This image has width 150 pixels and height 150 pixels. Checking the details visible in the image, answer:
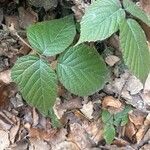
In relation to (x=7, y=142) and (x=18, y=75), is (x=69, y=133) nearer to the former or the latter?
(x=7, y=142)

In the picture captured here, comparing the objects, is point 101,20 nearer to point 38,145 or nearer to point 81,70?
point 81,70

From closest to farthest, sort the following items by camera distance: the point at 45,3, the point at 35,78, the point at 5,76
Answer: the point at 35,78, the point at 45,3, the point at 5,76

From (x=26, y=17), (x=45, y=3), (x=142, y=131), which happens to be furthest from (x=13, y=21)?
(x=142, y=131)

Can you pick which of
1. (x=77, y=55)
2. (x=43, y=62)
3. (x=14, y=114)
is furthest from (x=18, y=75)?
(x=14, y=114)

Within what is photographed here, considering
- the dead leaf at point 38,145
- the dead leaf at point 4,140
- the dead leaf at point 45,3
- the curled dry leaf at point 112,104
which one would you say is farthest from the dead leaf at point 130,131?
the dead leaf at point 45,3

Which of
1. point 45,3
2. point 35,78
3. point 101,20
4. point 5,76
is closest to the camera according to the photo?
point 101,20

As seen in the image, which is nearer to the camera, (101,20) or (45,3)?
(101,20)

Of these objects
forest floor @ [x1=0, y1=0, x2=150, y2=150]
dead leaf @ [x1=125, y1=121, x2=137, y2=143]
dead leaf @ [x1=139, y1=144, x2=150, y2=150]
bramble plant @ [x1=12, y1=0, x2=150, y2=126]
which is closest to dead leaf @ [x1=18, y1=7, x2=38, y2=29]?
forest floor @ [x1=0, y1=0, x2=150, y2=150]
